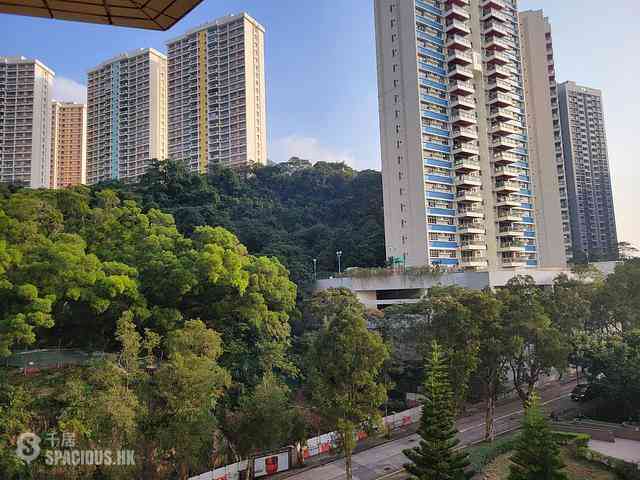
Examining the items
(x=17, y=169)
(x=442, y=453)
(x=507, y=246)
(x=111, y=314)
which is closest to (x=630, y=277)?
(x=507, y=246)

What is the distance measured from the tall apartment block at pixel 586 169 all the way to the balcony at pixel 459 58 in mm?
31966

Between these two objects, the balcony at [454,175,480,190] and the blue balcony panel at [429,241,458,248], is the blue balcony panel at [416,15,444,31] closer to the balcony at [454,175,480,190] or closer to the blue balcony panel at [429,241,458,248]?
the balcony at [454,175,480,190]

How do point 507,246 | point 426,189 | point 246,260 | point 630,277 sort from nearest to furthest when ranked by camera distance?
point 246,260, point 630,277, point 426,189, point 507,246

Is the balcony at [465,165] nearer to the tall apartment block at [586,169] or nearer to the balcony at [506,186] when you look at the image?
the balcony at [506,186]

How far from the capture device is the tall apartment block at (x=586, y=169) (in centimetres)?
6203

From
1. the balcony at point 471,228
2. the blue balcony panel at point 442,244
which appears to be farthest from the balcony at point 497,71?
the blue balcony panel at point 442,244

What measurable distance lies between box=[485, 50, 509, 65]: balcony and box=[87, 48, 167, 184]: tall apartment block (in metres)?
46.4

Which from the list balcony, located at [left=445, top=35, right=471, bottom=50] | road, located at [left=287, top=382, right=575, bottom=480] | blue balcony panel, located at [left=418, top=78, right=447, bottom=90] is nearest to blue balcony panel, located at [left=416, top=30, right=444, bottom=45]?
balcony, located at [left=445, top=35, right=471, bottom=50]

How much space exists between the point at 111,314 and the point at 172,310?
219 centimetres

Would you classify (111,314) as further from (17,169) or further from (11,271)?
(17,169)

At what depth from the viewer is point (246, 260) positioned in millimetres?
21250

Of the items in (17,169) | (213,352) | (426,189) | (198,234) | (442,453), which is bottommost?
(442,453)

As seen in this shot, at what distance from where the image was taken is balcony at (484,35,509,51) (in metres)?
39.7

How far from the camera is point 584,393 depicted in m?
21.8
